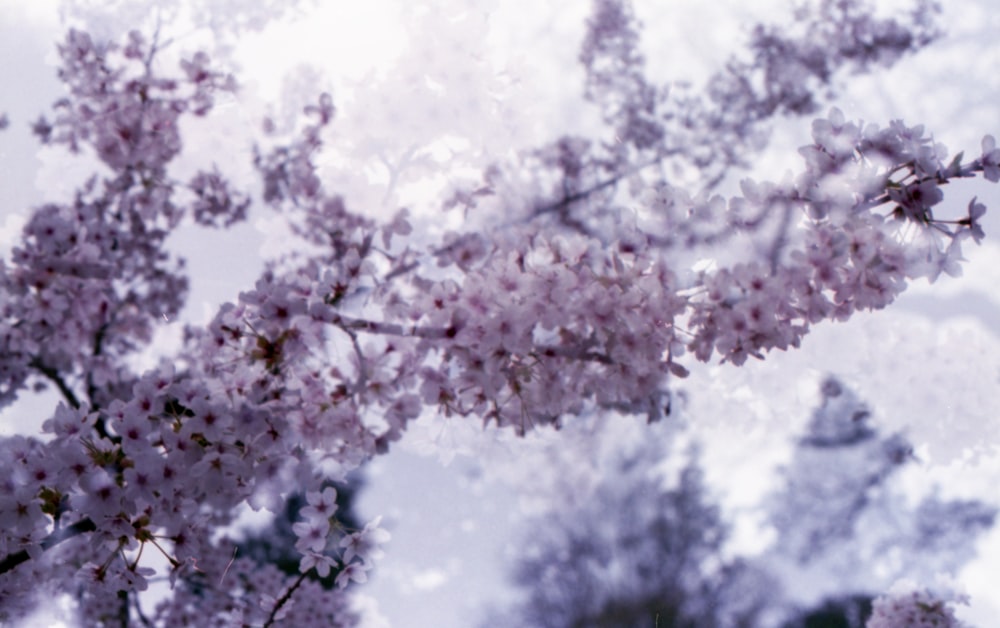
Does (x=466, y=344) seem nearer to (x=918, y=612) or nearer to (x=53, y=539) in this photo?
(x=53, y=539)

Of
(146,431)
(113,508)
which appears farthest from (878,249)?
(113,508)

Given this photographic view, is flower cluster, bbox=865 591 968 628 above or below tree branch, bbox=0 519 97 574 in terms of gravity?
above

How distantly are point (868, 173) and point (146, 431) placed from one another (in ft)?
6.43

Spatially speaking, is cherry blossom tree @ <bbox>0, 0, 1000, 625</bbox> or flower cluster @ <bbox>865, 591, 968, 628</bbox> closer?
cherry blossom tree @ <bbox>0, 0, 1000, 625</bbox>

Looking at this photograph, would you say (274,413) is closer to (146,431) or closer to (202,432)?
(202,432)

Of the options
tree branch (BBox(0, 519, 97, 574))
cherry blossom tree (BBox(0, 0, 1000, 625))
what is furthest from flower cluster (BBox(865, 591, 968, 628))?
tree branch (BBox(0, 519, 97, 574))

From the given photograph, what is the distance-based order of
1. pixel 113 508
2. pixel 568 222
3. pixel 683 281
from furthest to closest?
pixel 568 222 → pixel 683 281 → pixel 113 508

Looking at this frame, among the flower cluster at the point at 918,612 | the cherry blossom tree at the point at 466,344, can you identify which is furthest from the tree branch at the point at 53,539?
the flower cluster at the point at 918,612

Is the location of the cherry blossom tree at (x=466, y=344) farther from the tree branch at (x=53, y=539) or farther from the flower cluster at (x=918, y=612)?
the flower cluster at (x=918, y=612)

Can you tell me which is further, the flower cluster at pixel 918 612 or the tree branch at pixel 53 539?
the flower cluster at pixel 918 612

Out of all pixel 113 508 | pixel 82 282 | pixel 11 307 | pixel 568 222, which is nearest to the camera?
pixel 113 508

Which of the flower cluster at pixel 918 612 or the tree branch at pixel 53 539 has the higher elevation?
the flower cluster at pixel 918 612

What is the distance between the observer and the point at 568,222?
7.26 metres

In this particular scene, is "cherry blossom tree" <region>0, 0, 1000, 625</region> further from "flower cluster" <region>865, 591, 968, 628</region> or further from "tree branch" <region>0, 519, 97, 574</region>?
"flower cluster" <region>865, 591, 968, 628</region>
